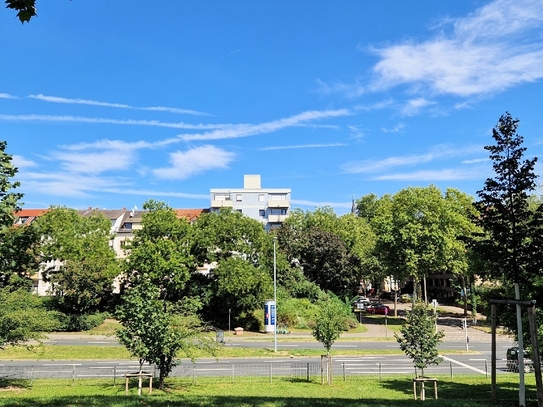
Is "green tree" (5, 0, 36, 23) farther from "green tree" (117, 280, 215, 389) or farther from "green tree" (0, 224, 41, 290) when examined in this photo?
→ "green tree" (0, 224, 41, 290)

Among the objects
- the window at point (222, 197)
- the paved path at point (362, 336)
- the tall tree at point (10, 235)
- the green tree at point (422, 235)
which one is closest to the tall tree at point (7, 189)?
the tall tree at point (10, 235)

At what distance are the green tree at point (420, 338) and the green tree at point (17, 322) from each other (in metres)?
15.9

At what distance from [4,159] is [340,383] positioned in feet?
61.9

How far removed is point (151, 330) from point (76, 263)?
1139 inches

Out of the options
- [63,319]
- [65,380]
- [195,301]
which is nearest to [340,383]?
[195,301]

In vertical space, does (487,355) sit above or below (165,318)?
below

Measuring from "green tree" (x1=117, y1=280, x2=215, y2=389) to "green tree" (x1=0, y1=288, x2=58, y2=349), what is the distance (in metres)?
4.71

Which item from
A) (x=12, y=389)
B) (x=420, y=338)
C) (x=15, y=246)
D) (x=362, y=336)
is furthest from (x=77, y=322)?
(x=420, y=338)

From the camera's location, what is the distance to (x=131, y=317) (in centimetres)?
1825

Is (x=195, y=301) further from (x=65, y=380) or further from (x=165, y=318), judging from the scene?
(x=65, y=380)

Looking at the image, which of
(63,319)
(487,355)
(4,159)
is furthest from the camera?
(63,319)

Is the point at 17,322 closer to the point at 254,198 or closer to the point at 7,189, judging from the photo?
the point at 7,189

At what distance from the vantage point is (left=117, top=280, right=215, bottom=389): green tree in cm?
1791

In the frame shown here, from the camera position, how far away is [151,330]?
1788 cm
